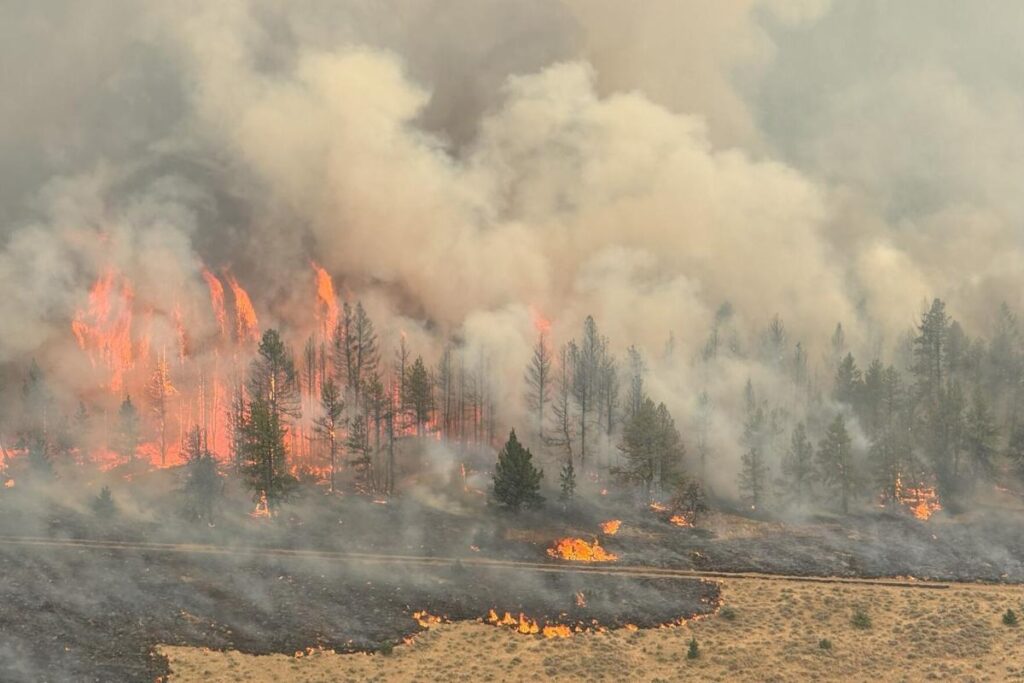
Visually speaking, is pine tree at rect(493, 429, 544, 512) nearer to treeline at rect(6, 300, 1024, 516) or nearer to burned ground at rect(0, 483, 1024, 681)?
burned ground at rect(0, 483, 1024, 681)

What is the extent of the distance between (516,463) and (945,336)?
256ft

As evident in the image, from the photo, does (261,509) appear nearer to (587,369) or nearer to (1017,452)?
(587,369)

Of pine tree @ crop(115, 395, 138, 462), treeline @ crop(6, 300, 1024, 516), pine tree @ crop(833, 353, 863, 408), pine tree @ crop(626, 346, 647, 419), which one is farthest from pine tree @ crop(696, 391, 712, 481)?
pine tree @ crop(115, 395, 138, 462)

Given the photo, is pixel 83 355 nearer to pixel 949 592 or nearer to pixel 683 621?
pixel 683 621

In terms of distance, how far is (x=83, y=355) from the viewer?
127 meters

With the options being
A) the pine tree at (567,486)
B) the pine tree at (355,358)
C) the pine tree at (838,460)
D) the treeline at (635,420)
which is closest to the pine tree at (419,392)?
the treeline at (635,420)

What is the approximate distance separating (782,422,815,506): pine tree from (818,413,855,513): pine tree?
5.75 ft

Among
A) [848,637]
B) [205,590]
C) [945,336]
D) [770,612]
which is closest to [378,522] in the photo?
[205,590]

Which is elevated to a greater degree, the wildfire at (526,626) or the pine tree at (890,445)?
the pine tree at (890,445)

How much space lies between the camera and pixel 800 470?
88938mm

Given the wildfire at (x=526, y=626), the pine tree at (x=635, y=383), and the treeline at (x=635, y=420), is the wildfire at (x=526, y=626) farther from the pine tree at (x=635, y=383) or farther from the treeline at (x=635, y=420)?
the pine tree at (x=635, y=383)

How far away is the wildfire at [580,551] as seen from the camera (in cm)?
7162

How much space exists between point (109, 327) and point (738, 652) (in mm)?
120099

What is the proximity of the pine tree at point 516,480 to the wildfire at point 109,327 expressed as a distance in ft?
255
